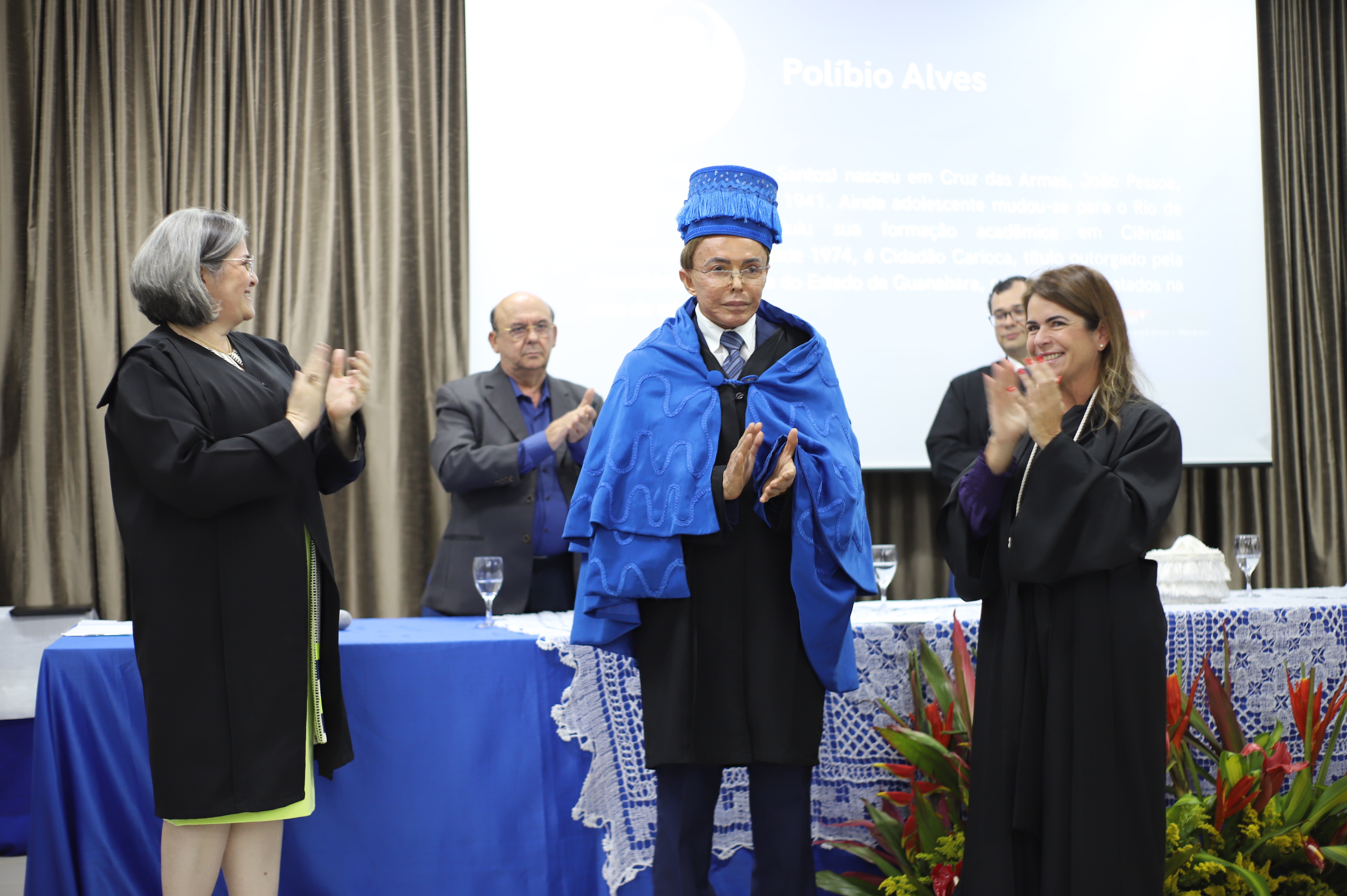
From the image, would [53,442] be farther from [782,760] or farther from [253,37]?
[782,760]

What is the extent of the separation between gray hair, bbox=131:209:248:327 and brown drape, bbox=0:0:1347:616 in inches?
83.0

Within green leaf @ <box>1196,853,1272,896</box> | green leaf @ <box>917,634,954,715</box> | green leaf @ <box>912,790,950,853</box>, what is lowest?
green leaf @ <box>1196,853,1272,896</box>

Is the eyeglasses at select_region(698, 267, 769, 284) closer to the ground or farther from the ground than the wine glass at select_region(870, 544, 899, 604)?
farther from the ground

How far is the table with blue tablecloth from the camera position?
6.94 ft

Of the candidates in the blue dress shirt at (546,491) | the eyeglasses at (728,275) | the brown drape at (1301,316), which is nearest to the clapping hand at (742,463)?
the eyeglasses at (728,275)

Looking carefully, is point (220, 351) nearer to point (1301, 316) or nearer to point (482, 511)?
point (482, 511)

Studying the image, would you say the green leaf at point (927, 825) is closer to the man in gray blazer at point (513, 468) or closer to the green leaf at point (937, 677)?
the green leaf at point (937, 677)

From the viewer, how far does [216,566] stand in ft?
5.74

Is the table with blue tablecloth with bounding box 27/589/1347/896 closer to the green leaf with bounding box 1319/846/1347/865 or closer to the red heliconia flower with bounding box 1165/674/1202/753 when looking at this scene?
the red heliconia flower with bounding box 1165/674/1202/753

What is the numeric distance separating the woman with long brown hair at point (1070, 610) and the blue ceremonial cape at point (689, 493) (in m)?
0.27

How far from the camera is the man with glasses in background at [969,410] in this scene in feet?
11.2

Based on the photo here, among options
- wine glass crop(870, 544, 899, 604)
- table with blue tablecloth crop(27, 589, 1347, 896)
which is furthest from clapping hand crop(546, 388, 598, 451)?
wine glass crop(870, 544, 899, 604)

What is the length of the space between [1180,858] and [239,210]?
12.5 ft

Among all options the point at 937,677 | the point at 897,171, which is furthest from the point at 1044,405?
the point at 897,171
